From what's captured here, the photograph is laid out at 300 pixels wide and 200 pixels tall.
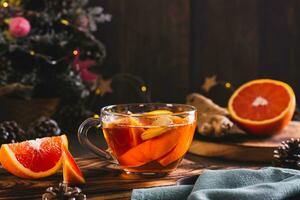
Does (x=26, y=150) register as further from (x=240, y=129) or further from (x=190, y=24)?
(x=190, y=24)

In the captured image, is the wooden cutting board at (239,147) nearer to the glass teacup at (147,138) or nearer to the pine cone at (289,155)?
the pine cone at (289,155)

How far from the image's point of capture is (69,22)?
2281mm

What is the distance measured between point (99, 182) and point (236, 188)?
324 millimetres

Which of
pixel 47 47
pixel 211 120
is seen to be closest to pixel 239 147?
pixel 211 120

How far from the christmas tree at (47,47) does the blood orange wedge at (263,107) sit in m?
0.57

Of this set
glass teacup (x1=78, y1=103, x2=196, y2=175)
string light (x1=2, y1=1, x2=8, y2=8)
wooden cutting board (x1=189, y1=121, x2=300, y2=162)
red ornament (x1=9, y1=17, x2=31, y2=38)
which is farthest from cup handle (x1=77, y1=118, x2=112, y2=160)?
string light (x1=2, y1=1, x2=8, y2=8)

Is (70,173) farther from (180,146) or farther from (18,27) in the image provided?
(18,27)

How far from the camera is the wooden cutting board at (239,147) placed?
1.72 m

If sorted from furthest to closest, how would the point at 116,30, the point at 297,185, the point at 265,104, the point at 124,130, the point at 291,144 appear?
1. the point at 116,30
2. the point at 265,104
3. the point at 291,144
4. the point at 124,130
5. the point at 297,185

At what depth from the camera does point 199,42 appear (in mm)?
2693

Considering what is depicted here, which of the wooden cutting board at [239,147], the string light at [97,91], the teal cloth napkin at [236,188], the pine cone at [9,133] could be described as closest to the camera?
the teal cloth napkin at [236,188]

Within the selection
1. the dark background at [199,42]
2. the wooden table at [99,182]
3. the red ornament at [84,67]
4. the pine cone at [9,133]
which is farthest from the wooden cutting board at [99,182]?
the dark background at [199,42]

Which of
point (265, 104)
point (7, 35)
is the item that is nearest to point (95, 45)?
point (7, 35)

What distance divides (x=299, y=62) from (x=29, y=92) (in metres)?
1.22
